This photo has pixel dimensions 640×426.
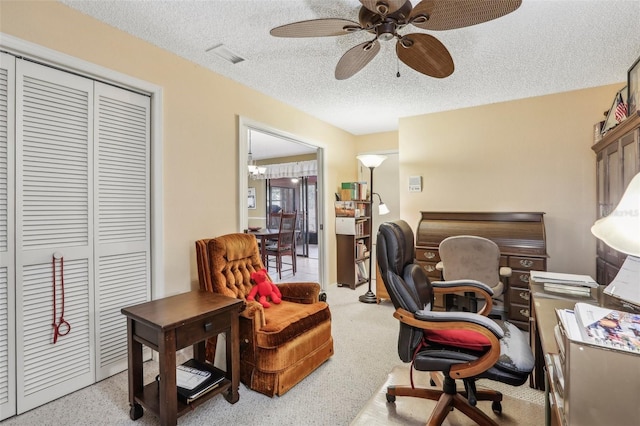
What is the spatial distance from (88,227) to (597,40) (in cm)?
370

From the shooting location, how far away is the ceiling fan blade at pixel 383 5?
54.8 inches

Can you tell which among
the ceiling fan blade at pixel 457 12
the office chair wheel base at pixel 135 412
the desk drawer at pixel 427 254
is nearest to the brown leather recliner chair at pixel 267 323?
the office chair wheel base at pixel 135 412

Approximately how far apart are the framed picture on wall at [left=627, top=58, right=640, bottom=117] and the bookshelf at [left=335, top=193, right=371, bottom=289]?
2805mm

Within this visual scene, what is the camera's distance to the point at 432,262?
344cm

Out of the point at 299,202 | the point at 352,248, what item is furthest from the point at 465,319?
the point at 299,202

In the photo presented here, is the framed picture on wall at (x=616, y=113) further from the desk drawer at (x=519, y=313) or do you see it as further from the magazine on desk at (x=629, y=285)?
the desk drawer at (x=519, y=313)

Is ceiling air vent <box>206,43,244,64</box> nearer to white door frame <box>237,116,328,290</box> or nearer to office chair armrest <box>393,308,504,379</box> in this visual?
white door frame <box>237,116,328,290</box>

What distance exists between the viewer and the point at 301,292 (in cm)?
250

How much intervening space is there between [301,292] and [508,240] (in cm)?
216

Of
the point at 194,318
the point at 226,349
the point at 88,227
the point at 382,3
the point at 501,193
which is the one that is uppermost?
the point at 382,3

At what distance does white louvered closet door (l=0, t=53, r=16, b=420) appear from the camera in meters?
1.69

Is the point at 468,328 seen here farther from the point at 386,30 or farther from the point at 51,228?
the point at 51,228

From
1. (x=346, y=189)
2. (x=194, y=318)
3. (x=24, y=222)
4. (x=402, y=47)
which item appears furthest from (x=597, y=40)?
(x=24, y=222)

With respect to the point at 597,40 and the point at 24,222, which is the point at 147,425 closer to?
the point at 24,222
